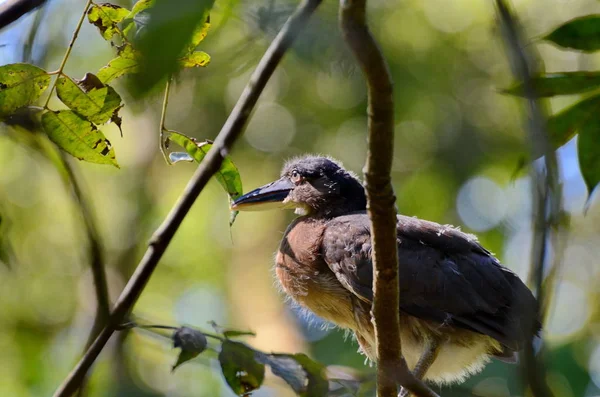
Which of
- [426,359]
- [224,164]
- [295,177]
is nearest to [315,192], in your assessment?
[295,177]

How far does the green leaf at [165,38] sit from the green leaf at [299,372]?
1262 mm

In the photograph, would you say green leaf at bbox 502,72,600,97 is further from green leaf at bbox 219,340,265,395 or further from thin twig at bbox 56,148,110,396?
green leaf at bbox 219,340,265,395

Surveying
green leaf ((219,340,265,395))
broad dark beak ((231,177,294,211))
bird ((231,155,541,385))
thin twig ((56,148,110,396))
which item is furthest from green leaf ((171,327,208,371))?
broad dark beak ((231,177,294,211))

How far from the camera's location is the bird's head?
3.66m

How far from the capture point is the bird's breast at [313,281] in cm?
321

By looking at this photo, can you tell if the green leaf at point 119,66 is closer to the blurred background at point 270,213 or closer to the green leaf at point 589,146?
the green leaf at point 589,146

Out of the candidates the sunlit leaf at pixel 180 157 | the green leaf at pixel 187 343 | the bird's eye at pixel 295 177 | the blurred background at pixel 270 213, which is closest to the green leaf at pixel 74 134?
the sunlit leaf at pixel 180 157

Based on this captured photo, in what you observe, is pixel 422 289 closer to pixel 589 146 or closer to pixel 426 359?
pixel 426 359

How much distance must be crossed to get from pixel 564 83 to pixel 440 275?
171 cm

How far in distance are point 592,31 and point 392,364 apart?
1144 millimetres

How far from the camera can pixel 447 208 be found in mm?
6051

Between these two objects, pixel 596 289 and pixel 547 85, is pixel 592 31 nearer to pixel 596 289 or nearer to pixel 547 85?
pixel 547 85

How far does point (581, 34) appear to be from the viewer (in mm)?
1428

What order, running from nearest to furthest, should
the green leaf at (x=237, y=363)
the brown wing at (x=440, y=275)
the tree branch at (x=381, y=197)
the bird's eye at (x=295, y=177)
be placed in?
1. the tree branch at (x=381, y=197)
2. the green leaf at (x=237, y=363)
3. the brown wing at (x=440, y=275)
4. the bird's eye at (x=295, y=177)
